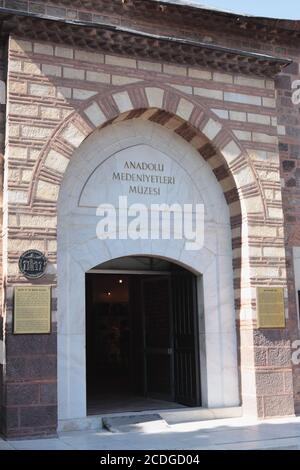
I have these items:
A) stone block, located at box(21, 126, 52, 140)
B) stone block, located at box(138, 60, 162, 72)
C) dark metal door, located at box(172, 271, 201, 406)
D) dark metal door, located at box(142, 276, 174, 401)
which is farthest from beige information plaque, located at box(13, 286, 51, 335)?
stone block, located at box(138, 60, 162, 72)

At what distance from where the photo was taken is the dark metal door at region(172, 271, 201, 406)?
29.7ft

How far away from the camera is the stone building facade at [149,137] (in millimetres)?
7625

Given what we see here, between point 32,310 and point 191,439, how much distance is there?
2.50 meters

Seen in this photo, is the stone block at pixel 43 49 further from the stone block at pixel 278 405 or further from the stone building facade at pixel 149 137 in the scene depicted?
the stone block at pixel 278 405

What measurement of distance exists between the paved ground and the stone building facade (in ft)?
1.20

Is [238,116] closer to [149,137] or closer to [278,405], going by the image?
[149,137]

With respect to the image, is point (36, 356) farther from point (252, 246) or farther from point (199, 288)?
point (252, 246)

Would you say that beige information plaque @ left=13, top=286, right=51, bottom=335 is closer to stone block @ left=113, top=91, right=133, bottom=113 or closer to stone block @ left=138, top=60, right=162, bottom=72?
stone block @ left=113, top=91, right=133, bottom=113

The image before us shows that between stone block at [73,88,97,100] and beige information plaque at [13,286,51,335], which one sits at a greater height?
stone block at [73,88,97,100]

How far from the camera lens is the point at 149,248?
28.5 ft

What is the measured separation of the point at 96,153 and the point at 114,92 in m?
0.90

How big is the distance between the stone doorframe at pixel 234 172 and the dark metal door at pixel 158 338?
1.36 meters

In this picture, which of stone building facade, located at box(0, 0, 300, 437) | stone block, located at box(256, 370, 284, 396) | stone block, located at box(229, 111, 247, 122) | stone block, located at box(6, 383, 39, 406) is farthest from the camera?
stone block, located at box(229, 111, 247, 122)

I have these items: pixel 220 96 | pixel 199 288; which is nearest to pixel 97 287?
pixel 199 288
